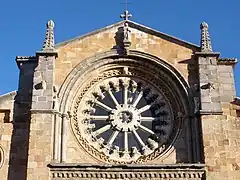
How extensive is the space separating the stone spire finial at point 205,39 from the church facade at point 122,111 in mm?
32

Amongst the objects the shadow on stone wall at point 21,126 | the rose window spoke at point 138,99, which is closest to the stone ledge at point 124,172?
the shadow on stone wall at point 21,126

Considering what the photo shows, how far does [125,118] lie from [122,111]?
0.27m

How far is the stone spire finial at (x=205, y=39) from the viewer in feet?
57.2

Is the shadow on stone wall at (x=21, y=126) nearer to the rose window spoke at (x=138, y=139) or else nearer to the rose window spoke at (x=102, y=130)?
the rose window spoke at (x=102, y=130)

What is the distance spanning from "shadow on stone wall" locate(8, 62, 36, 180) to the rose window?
1.67 meters

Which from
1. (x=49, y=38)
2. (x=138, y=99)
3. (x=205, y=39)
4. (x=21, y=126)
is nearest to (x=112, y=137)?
(x=138, y=99)

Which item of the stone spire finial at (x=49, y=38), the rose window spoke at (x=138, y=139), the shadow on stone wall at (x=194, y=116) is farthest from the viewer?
the stone spire finial at (x=49, y=38)

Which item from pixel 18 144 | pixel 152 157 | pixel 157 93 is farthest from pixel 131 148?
pixel 18 144

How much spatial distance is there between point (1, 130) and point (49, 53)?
284 cm

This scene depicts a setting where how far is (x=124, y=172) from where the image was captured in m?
15.4

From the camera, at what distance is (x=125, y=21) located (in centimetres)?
1833

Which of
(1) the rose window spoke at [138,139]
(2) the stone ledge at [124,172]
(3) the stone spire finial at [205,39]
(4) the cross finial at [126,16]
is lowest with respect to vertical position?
(2) the stone ledge at [124,172]

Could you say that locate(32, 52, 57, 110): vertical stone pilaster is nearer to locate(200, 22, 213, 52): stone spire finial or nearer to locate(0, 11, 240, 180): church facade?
locate(0, 11, 240, 180): church facade

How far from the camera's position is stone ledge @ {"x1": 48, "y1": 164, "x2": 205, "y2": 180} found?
1534 centimetres
